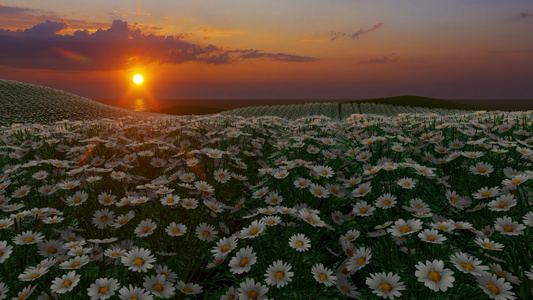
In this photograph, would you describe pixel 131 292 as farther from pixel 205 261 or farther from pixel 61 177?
pixel 61 177

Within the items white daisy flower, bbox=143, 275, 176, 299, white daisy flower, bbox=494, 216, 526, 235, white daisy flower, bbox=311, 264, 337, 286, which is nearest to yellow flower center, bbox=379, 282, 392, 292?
white daisy flower, bbox=311, 264, 337, 286

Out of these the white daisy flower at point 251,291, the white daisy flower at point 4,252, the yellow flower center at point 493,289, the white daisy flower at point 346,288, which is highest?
the yellow flower center at point 493,289

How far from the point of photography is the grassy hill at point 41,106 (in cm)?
2596

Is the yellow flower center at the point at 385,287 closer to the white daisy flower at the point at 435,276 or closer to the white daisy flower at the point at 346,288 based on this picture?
the white daisy flower at the point at 435,276

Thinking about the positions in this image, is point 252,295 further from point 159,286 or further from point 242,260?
point 159,286

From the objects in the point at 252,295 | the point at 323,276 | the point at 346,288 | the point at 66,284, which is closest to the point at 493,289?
Result: the point at 346,288

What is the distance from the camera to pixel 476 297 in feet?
9.59

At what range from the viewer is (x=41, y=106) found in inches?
1139

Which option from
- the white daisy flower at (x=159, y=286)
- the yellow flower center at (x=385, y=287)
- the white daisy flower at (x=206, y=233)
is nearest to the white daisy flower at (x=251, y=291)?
the white daisy flower at (x=159, y=286)

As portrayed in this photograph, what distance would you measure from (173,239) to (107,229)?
967 mm

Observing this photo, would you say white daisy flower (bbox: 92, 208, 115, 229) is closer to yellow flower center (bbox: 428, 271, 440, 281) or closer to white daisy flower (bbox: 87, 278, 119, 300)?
white daisy flower (bbox: 87, 278, 119, 300)

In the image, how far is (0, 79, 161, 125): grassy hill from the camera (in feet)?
85.2

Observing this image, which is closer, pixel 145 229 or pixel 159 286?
pixel 159 286

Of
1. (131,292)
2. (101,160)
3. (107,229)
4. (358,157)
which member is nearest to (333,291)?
(131,292)
